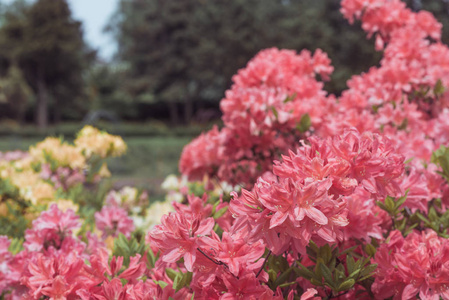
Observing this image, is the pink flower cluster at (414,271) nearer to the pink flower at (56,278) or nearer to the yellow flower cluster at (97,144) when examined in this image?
the pink flower at (56,278)

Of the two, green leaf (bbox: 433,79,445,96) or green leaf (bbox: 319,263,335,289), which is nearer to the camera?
green leaf (bbox: 319,263,335,289)

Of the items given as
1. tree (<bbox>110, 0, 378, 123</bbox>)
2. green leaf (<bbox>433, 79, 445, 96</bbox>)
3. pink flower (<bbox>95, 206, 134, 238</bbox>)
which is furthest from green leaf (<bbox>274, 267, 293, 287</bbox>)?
tree (<bbox>110, 0, 378, 123</bbox>)

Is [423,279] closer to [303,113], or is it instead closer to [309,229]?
[309,229]

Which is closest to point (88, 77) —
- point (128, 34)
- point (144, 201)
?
point (128, 34)

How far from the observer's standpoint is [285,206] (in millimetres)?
915

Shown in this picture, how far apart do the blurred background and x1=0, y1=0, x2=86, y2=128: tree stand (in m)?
0.07

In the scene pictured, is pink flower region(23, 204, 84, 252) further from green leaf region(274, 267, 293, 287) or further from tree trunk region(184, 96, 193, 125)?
tree trunk region(184, 96, 193, 125)

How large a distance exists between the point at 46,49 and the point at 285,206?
3122 centimetres

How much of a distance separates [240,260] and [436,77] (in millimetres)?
1905

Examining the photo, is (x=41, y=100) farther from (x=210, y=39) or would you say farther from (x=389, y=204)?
(x=389, y=204)

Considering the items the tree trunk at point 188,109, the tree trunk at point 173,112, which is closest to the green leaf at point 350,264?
the tree trunk at point 188,109

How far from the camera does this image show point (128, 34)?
104 ft

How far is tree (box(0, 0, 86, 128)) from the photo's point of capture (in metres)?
28.9

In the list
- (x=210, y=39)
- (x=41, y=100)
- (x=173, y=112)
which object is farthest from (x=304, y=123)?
(x=41, y=100)
